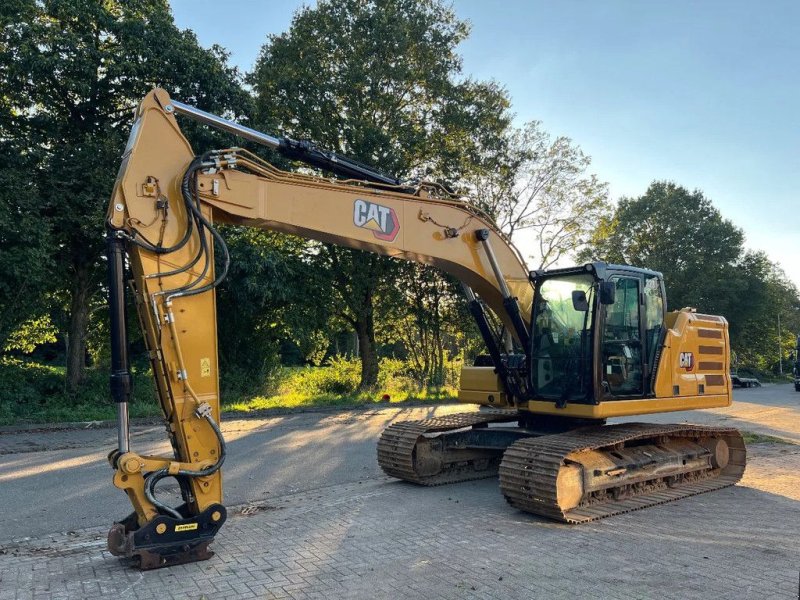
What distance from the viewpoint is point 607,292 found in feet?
23.2

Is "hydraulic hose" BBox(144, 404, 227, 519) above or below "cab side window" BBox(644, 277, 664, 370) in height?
below

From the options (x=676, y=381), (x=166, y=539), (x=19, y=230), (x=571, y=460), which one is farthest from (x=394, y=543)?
(x=19, y=230)

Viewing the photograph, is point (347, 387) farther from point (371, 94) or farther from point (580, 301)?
point (580, 301)

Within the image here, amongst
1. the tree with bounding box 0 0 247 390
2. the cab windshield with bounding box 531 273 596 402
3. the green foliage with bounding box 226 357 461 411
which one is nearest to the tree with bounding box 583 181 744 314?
the green foliage with bounding box 226 357 461 411

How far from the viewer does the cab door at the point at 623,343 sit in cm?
734

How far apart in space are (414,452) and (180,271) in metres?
4.07

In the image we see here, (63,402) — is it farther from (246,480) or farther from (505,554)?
(505,554)

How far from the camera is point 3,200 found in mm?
14125

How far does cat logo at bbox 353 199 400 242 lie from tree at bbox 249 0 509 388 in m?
14.7

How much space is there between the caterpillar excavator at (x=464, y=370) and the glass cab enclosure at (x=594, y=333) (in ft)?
0.06

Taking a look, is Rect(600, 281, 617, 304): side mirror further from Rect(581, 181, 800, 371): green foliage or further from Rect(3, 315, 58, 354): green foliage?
Rect(581, 181, 800, 371): green foliage

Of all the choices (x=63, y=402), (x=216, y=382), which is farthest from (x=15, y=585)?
(x=63, y=402)

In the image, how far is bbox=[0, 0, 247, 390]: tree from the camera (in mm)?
15203

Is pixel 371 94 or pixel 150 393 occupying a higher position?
pixel 371 94
